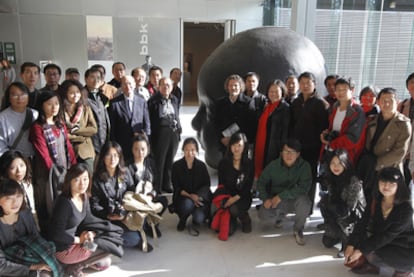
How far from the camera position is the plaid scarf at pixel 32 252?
239 centimetres

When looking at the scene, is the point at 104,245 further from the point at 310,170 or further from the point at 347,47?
the point at 347,47

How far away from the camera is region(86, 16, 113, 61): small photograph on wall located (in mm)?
11148

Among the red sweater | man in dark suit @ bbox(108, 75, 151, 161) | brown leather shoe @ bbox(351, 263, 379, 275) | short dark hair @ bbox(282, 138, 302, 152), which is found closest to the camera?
brown leather shoe @ bbox(351, 263, 379, 275)

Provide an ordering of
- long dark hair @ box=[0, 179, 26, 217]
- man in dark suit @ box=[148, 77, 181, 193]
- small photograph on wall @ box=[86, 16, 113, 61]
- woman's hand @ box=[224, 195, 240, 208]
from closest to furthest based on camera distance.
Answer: long dark hair @ box=[0, 179, 26, 217] → woman's hand @ box=[224, 195, 240, 208] → man in dark suit @ box=[148, 77, 181, 193] → small photograph on wall @ box=[86, 16, 113, 61]

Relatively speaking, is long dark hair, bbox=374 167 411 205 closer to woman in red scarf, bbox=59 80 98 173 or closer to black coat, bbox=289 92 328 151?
black coat, bbox=289 92 328 151

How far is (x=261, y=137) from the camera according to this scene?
3.71 metres

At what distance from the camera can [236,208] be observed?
3.40 metres

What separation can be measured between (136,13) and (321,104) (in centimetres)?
908

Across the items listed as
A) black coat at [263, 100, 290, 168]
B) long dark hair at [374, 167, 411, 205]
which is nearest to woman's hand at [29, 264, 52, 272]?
black coat at [263, 100, 290, 168]

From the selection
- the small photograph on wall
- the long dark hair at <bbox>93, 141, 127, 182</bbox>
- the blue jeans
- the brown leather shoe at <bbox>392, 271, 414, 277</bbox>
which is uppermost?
the small photograph on wall

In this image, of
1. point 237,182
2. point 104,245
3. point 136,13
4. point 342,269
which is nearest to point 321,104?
point 237,182

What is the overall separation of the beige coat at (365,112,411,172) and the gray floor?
2.82 feet

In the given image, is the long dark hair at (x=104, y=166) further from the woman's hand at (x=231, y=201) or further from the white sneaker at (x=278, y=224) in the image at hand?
the white sneaker at (x=278, y=224)

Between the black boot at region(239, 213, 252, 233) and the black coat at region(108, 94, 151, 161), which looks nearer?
the black boot at region(239, 213, 252, 233)
